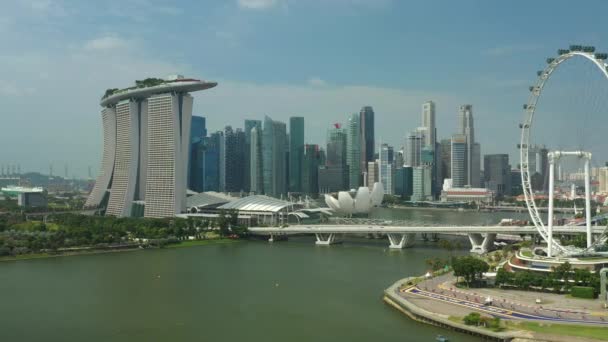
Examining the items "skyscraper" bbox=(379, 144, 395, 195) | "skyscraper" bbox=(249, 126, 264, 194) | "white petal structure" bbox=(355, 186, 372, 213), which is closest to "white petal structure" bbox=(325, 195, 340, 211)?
"white petal structure" bbox=(355, 186, 372, 213)

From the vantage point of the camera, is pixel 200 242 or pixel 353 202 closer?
pixel 200 242

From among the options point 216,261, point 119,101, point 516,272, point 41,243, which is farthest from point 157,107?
point 516,272

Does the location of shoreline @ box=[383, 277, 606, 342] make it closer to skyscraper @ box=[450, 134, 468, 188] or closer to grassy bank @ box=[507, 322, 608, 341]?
grassy bank @ box=[507, 322, 608, 341]

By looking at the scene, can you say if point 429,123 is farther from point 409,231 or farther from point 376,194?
point 409,231

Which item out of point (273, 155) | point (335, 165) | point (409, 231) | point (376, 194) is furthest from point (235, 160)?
point (409, 231)

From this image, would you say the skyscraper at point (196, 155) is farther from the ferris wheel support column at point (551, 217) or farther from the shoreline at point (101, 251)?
the ferris wheel support column at point (551, 217)

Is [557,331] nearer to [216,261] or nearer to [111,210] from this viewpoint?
[216,261]

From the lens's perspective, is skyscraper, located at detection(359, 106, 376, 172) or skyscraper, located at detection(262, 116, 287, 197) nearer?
skyscraper, located at detection(262, 116, 287, 197)
